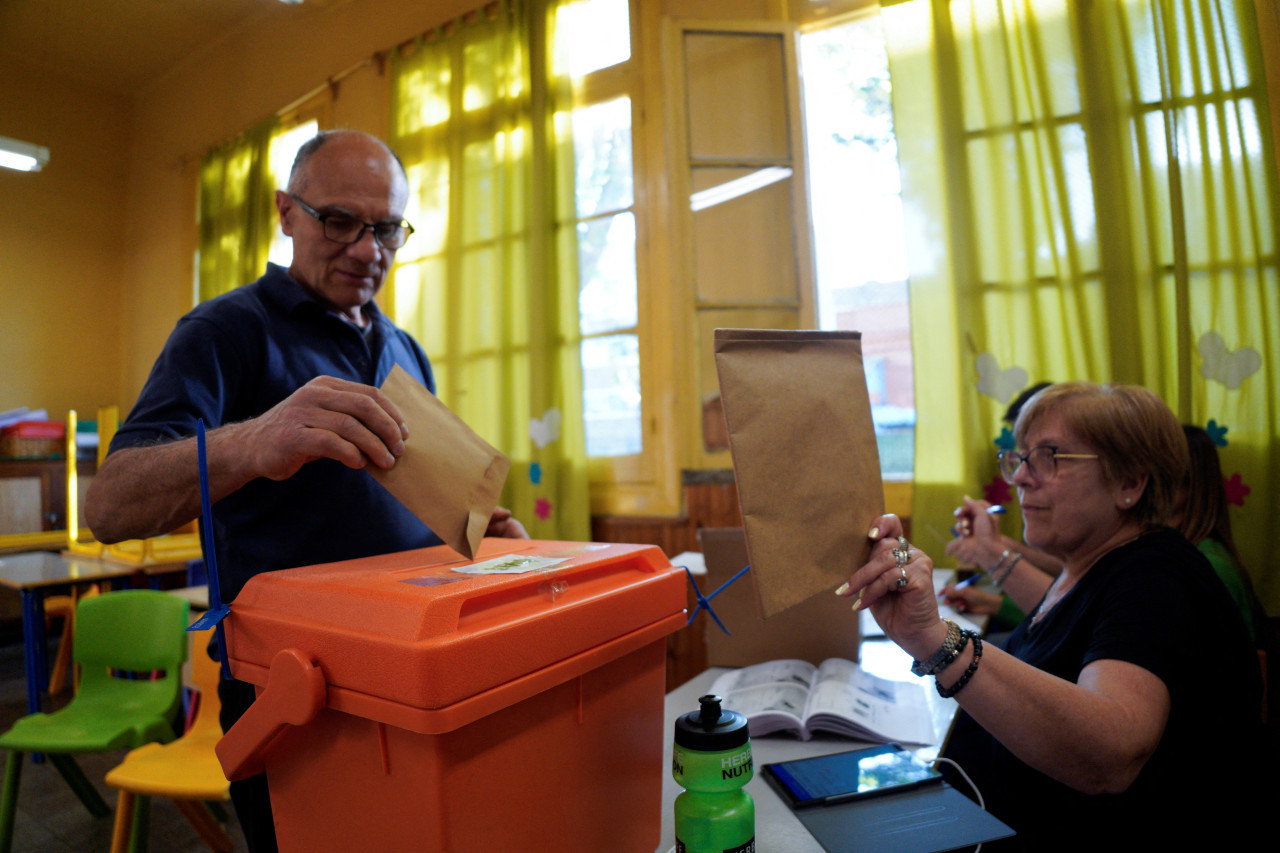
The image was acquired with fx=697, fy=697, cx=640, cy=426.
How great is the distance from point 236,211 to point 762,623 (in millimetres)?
4788

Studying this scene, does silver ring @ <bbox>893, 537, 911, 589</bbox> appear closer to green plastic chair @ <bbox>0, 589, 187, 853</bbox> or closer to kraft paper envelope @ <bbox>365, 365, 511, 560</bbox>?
kraft paper envelope @ <bbox>365, 365, 511, 560</bbox>

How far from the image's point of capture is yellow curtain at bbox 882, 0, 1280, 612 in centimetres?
210

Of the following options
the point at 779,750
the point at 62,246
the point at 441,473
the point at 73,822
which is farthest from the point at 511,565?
the point at 62,246

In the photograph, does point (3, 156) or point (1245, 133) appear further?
point (3, 156)

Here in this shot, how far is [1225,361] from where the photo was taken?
2092 mm

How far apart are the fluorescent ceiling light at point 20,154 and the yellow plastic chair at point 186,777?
3.76 metres

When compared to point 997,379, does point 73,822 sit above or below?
below

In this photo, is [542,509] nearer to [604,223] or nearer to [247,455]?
[604,223]

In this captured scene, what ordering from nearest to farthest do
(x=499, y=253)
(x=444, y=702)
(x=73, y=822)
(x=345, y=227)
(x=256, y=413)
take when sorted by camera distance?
(x=444, y=702)
(x=256, y=413)
(x=345, y=227)
(x=73, y=822)
(x=499, y=253)

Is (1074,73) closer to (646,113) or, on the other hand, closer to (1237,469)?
(1237,469)

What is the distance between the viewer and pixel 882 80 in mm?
2764

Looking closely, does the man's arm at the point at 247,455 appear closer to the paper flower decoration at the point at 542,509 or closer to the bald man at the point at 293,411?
the bald man at the point at 293,411

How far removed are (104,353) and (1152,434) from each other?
260 inches

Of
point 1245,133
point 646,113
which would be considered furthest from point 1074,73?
point 646,113
